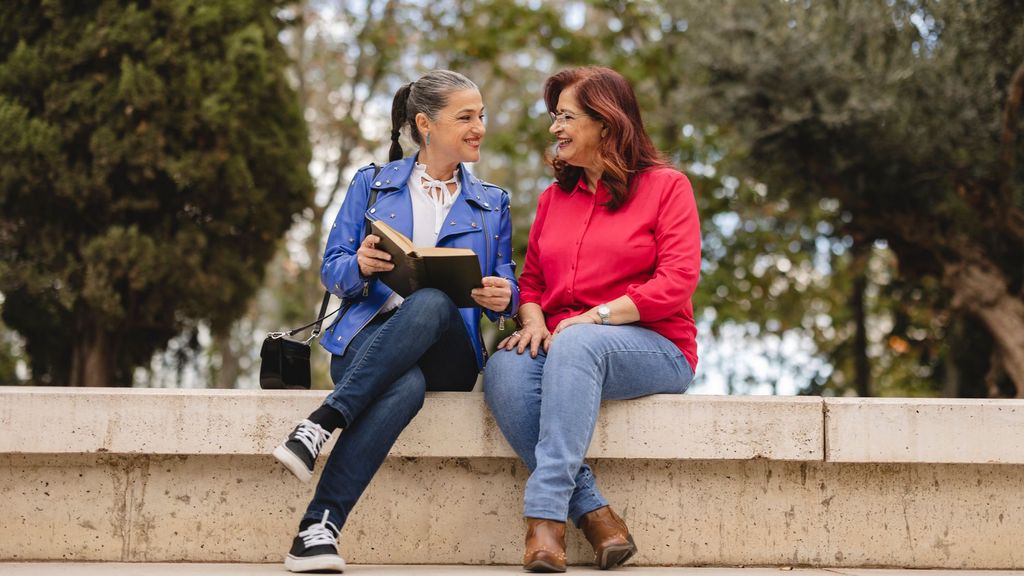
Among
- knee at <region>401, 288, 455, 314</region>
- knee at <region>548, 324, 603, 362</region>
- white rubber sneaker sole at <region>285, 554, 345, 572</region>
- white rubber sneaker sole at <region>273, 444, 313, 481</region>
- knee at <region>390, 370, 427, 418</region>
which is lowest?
white rubber sneaker sole at <region>285, 554, 345, 572</region>

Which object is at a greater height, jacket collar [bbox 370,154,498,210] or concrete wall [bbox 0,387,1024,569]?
jacket collar [bbox 370,154,498,210]

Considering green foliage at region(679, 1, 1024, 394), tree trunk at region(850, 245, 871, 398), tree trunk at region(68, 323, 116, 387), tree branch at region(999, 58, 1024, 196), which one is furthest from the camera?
tree trunk at region(850, 245, 871, 398)

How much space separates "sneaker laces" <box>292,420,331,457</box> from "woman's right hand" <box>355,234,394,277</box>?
2.00 ft

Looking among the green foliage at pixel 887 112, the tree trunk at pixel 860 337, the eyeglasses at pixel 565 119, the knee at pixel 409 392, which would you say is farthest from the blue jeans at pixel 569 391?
the tree trunk at pixel 860 337

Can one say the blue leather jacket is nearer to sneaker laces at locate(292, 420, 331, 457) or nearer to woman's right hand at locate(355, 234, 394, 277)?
woman's right hand at locate(355, 234, 394, 277)

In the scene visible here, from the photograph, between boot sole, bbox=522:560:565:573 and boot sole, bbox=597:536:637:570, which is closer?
boot sole, bbox=522:560:565:573

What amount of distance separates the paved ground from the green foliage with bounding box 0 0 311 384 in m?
3.41

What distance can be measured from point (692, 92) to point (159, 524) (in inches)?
212

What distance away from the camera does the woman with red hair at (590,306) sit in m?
3.51

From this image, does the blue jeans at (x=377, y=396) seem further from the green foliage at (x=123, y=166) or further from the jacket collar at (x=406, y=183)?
the green foliage at (x=123, y=166)

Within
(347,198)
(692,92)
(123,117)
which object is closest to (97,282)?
(123,117)

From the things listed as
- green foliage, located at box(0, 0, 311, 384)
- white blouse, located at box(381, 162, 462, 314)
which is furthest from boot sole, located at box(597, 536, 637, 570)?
green foliage, located at box(0, 0, 311, 384)

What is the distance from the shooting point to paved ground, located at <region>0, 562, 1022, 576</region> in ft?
11.7

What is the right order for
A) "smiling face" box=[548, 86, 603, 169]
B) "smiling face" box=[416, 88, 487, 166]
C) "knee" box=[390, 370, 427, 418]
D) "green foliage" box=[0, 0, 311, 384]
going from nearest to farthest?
"knee" box=[390, 370, 427, 418] → "smiling face" box=[548, 86, 603, 169] → "smiling face" box=[416, 88, 487, 166] → "green foliage" box=[0, 0, 311, 384]
